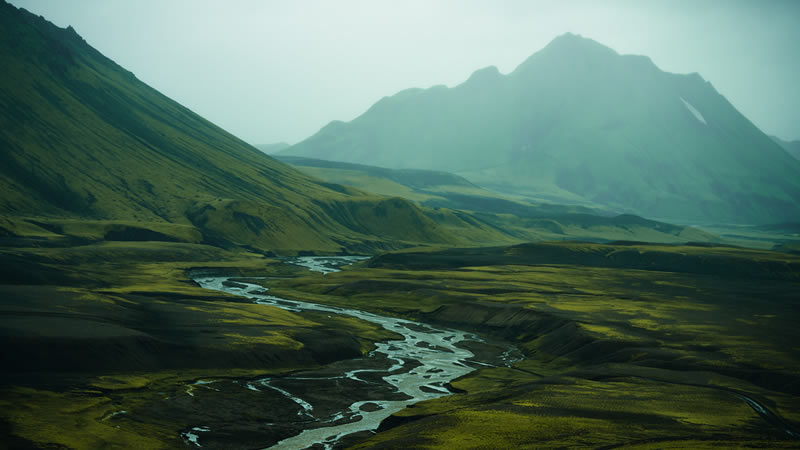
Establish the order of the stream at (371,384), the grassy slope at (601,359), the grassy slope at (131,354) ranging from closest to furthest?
1. the grassy slope at (601,359)
2. the grassy slope at (131,354)
3. the stream at (371,384)

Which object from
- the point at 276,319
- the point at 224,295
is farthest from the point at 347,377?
the point at 224,295

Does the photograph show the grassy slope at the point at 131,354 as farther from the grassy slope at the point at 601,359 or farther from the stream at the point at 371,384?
the grassy slope at the point at 601,359

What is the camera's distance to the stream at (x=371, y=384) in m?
69.5

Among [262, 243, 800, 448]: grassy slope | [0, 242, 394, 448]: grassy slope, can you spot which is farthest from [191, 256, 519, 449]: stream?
[262, 243, 800, 448]: grassy slope

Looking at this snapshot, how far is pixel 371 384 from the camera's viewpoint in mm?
88375

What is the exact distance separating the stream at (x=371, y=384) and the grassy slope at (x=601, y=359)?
4.58 metres

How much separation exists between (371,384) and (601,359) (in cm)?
3546

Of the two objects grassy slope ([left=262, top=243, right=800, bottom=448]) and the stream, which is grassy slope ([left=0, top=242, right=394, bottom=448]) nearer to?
the stream

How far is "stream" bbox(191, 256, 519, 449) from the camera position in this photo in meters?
69.5

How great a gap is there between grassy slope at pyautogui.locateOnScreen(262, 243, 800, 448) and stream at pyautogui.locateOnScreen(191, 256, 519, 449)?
15.0 ft

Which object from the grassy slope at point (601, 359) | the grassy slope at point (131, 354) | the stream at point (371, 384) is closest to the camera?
the grassy slope at point (601, 359)

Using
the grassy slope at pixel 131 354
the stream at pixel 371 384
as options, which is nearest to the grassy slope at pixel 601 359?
the stream at pixel 371 384

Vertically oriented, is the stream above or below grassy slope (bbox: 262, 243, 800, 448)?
below

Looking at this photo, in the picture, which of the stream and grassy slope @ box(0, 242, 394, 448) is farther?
the stream
